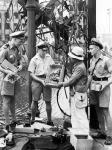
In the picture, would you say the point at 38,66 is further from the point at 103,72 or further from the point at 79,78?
the point at 103,72

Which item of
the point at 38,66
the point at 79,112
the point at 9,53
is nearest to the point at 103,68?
the point at 79,112

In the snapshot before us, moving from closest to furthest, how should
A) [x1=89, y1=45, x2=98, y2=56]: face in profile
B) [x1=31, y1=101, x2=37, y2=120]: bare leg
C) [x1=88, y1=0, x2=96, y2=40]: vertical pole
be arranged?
1. [x1=89, y1=45, x2=98, y2=56]: face in profile
2. [x1=88, y1=0, x2=96, y2=40]: vertical pole
3. [x1=31, y1=101, x2=37, y2=120]: bare leg

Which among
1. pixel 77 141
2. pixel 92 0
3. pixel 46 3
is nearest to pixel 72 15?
pixel 46 3

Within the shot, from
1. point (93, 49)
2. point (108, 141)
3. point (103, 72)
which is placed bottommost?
point (108, 141)

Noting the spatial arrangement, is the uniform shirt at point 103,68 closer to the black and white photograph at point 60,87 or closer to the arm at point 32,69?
the black and white photograph at point 60,87

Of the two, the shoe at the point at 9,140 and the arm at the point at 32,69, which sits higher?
the arm at the point at 32,69

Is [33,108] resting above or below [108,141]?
above

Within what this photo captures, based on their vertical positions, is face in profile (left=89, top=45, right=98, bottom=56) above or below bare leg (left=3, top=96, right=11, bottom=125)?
above

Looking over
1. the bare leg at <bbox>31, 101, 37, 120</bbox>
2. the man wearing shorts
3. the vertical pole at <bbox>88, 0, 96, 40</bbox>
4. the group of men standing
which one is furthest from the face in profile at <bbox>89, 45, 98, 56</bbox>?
the bare leg at <bbox>31, 101, 37, 120</bbox>

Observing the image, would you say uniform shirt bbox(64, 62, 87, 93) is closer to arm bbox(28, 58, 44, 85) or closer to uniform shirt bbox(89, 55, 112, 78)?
uniform shirt bbox(89, 55, 112, 78)

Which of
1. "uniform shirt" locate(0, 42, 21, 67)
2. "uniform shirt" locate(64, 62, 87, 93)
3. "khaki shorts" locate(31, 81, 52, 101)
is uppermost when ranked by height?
"uniform shirt" locate(0, 42, 21, 67)

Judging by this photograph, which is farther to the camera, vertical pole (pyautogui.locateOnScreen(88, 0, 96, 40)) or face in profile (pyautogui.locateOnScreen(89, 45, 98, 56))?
vertical pole (pyautogui.locateOnScreen(88, 0, 96, 40))

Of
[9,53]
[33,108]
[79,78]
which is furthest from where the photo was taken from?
[33,108]

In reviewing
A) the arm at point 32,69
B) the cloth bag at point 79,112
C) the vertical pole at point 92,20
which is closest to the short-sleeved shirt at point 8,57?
the arm at point 32,69
